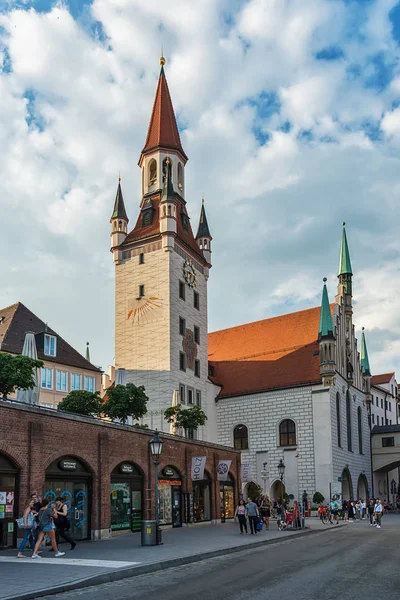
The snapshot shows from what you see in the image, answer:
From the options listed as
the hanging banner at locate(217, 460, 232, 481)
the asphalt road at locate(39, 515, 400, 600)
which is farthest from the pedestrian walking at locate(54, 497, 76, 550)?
the hanging banner at locate(217, 460, 232, 481)

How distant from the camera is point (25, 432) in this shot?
2275 centimetres

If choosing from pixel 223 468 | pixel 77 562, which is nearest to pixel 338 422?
pixel 223 468

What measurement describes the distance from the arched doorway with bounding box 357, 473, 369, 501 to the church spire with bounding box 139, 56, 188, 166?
36.3 m

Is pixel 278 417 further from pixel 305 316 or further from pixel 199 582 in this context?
pixel 199 582

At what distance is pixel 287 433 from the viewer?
201ft

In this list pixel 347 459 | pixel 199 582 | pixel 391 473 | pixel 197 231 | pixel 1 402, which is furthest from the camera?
pixel 391 473

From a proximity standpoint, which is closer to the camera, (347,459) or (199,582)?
(199,582)

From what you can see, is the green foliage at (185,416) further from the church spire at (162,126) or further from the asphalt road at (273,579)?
the church spire at (162,126)

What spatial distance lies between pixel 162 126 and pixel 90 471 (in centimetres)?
4775

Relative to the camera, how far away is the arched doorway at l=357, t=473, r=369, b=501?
217ft

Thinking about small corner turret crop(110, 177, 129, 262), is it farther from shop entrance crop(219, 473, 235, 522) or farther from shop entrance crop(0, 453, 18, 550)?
shop entrance crop(0, 453, 18, 550)

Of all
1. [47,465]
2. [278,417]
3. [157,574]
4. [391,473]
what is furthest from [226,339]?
[157,574]

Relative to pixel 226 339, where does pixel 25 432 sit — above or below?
below

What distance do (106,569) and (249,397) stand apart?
49236mm
